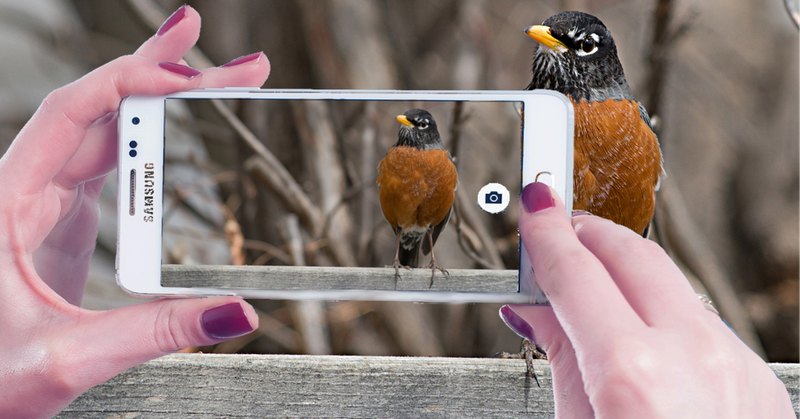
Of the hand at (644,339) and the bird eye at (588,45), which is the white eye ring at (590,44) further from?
the hand at (644,339)

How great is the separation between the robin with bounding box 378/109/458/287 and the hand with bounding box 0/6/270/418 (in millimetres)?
442

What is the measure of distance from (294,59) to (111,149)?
1282mm

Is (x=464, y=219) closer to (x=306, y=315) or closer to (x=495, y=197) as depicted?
(x=495, y=197)

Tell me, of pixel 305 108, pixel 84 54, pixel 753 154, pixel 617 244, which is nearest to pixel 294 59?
pixel 305 108

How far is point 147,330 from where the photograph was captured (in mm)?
593

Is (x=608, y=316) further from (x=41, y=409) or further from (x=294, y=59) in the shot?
(x=294, y=59)

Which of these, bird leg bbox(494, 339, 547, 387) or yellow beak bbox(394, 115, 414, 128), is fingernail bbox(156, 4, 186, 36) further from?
bird leg bbox(494, 339, 547, 387)

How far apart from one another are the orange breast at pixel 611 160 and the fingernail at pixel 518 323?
18cm

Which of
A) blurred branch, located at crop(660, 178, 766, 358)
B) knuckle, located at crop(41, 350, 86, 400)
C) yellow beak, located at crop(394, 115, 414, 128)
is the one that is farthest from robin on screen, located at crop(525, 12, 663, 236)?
blurred branch, located at crop(660, 178, 766, 358)

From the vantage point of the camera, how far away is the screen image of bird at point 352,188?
926mm

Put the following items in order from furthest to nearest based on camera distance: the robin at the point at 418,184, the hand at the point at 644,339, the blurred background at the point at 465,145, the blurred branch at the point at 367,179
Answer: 1. the blurred background at the point at 465,145
2. the blurred branch at the point at 367,179
3. the robin at the point at 418,184
4. the hand at the point at 644,339

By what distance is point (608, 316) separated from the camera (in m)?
0.42

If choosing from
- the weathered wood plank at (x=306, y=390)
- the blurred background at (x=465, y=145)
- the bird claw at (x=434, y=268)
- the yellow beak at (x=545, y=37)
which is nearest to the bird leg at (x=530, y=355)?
the weathered wood plank at (x=306, y=390)

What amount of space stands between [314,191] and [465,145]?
51 cm
